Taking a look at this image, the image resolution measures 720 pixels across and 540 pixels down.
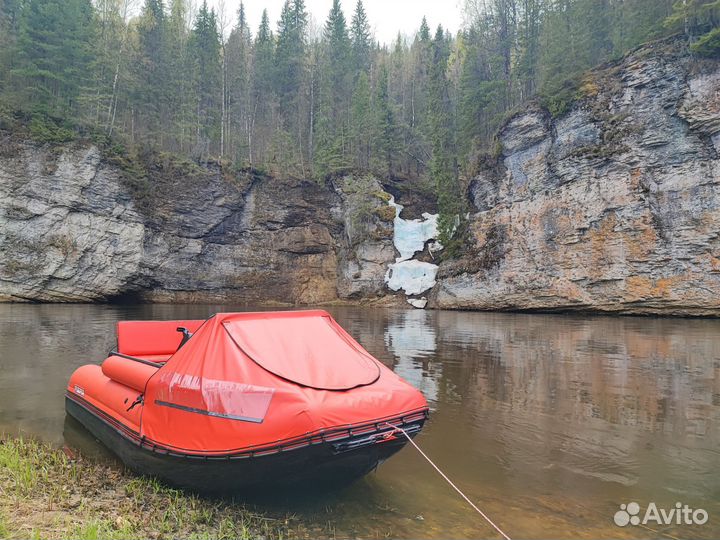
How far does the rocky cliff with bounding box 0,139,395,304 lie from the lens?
1115 inches

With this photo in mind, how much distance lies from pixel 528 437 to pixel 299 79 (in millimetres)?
47744

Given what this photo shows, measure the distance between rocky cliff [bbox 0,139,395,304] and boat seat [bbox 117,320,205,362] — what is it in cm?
2839

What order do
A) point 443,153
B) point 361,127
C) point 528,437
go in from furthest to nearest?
point 361,127 < point 443,153 < point 528,437

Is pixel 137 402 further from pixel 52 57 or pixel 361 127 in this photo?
pixel 361 127

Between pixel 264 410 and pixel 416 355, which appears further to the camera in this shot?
pixel 416 355

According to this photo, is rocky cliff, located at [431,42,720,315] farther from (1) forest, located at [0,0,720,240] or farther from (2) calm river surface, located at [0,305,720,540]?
(2) calm river surface, located at [0,305,720,540]

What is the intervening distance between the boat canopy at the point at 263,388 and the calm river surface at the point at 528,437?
2.69ft

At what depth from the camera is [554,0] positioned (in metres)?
35.8

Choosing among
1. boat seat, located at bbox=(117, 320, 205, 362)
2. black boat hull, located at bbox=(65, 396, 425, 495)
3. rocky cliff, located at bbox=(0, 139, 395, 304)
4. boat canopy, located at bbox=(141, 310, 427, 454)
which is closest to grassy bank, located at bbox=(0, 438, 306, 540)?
black boat hull, located at bbox=(65, 396, 425, 495)

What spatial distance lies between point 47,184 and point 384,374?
3324cm

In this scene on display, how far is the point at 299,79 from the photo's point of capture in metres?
46.4

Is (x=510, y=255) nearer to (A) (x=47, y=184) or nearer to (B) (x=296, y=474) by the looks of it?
(B) (x=296, y=474)

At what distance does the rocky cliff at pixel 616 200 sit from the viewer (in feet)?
70.1

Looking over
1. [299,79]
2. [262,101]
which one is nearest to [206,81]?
[262,101]
